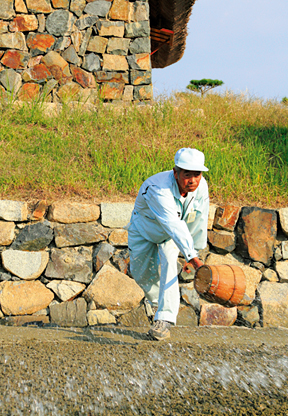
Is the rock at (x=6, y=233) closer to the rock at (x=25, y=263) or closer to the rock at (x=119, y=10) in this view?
the rock at (x=25, y=263)

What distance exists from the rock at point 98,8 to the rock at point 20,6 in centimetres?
90

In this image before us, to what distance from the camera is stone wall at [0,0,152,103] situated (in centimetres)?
584

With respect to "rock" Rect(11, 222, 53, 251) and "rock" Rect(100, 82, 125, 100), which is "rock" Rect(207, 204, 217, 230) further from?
"rock" Rect(100, 82, 125, 100)

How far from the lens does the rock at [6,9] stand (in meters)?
5.81

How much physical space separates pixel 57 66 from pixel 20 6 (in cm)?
99

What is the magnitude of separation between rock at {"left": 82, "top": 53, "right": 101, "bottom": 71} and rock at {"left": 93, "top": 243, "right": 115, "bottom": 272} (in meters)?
3.31

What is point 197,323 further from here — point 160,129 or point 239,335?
point 160,129

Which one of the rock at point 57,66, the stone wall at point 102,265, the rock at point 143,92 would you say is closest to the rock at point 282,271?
the stone wall at point 102,265

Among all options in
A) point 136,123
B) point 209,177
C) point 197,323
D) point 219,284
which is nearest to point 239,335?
point 197,323

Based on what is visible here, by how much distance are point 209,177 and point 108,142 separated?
4.52 feet

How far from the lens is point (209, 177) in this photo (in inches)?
181

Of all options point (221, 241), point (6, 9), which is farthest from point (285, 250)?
point (6, 9)

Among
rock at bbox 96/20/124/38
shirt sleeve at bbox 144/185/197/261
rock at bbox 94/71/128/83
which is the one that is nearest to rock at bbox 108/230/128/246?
shirt sleeve at bbox 144/185/197/261

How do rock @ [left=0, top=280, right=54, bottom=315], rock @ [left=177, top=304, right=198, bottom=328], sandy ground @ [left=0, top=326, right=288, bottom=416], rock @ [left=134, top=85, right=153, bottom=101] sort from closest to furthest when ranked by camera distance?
1. sandy ground @ [left=0, top=326, right=288, bottom=416]
2. rock @ [left=0, top=280, right=54, bottom=315]
3. rock @ [left=177, top=304, right=198, bottom=328]
4. rock @ [left=134, top=85, right=153, bottom=101]
